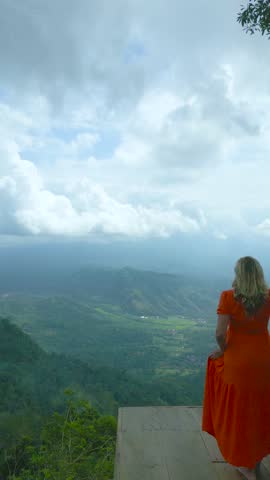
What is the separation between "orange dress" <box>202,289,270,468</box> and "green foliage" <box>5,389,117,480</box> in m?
1.92

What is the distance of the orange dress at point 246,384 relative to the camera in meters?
2.13

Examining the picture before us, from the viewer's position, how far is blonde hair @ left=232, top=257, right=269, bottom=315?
2047 millimetres

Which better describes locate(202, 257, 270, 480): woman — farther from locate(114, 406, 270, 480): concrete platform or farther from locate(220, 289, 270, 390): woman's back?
locate(114, 406, 270, 480): concrete platform

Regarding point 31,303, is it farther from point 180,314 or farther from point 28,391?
point 28,391

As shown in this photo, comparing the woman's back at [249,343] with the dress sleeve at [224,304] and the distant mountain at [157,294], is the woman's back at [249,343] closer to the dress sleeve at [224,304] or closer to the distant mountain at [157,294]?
the dress sleeve at [224,304]

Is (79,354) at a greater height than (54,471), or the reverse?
(54,471)

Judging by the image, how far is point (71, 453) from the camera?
3961 mm

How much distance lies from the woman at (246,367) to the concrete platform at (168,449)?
232 millimetres

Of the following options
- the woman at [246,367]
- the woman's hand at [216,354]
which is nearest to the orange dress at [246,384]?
the woman at [246,367]

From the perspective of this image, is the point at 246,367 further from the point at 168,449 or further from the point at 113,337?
the point at 113,337

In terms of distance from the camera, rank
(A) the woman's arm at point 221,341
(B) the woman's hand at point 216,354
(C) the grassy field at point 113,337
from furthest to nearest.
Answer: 1. (C) the grassy field at point 113,337
2. (B) the woman's hand at point 216,354
3. (A) the woman's arm at point 221,341

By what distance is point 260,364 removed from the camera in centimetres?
213

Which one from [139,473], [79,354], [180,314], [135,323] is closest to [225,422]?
[139,473]

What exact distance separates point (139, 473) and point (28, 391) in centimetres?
2595
